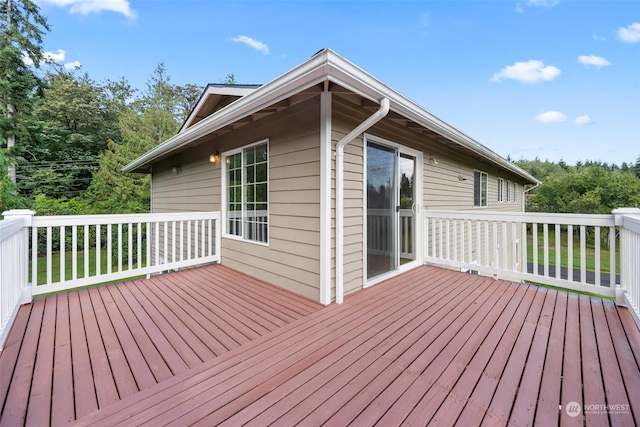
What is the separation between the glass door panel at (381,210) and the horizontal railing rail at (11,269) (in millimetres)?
3464

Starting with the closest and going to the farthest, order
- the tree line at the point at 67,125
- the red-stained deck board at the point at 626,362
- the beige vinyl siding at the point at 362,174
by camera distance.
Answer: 1. the red-stained deck board at the point at 626,362
2. the beige vinyl siding at the point at 362,174
3. the tree line at the point at 67,125

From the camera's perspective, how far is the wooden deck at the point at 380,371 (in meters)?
1.39

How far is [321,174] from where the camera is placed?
9.52ft

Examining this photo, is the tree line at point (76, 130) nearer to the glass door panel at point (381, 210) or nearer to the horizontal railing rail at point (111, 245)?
the horizontal railing rail at point (111, 245)

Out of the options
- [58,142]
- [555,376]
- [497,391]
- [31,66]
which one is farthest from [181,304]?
[58,142]

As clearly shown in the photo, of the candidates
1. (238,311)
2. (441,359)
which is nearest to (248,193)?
(238,311)

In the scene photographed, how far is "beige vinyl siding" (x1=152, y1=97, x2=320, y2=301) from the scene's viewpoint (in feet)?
9.95

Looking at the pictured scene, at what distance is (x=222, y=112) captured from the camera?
3.42 m

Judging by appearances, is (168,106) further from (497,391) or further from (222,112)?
(497,391)

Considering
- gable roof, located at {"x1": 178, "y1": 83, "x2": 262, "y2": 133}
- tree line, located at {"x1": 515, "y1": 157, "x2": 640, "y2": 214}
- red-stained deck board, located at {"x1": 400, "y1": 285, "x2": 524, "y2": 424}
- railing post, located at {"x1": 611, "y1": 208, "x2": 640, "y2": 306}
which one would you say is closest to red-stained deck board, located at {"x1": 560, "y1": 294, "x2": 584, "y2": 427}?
red-stained deck board, located at {"x1": 400, "y1": 285, "x2": 524, "y2": 424}

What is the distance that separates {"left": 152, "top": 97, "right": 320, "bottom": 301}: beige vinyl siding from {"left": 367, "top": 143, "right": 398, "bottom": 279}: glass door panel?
0.88 meters

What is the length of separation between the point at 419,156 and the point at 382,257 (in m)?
2.04

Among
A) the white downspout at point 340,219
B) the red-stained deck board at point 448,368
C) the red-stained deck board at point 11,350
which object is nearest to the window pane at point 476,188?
the red-stained deck board at point 448,368

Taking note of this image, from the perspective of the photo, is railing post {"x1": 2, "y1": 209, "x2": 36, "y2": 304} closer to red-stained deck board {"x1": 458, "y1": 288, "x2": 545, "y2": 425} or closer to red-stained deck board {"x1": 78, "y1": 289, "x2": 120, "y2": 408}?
red-stained deck board {"x1": 78, "y1": 289, "x2": 120, "y2": 408}
